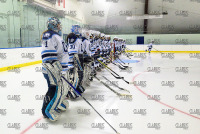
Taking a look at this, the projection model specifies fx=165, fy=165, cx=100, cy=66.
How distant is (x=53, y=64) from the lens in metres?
2.45

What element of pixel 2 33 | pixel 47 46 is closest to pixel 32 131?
pixel 47 46

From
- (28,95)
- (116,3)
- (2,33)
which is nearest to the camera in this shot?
(28,95)

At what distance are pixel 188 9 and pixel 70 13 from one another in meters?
13.1

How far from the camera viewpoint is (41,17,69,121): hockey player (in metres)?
2.44

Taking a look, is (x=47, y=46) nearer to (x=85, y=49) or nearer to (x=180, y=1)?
(x=85, y=49)

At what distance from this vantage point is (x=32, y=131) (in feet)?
7.91

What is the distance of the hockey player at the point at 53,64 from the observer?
244 centimetres
